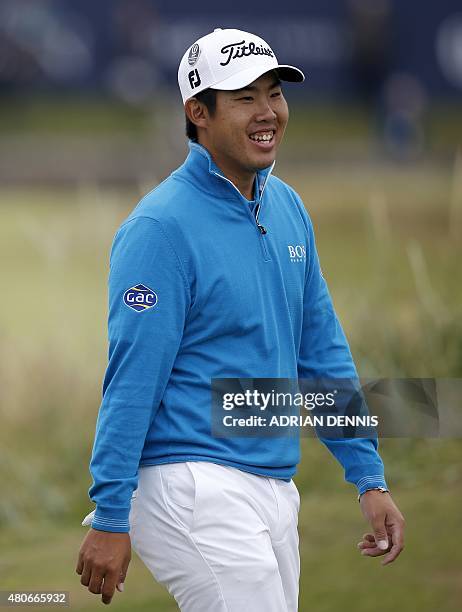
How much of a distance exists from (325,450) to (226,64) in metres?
3.20

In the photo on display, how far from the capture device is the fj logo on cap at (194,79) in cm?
260

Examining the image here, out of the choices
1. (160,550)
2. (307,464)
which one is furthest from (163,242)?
(307,464)

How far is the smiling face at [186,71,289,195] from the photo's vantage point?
256cm

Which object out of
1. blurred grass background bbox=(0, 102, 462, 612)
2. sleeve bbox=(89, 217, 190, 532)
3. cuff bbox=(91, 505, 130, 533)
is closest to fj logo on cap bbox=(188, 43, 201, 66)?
sleeve bbox=(89, 217, 190, 532)

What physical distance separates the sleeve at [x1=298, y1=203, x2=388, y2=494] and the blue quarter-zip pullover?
0.37ft

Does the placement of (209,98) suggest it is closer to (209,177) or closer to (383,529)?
(209,177)

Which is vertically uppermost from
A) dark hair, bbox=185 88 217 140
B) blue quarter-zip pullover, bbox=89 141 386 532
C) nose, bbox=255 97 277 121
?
dark hair, bbox=185 88 217 140

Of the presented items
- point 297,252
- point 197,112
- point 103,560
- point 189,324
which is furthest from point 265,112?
point 103,560

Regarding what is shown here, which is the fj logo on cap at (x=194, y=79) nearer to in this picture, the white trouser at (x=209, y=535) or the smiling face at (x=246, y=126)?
the smiling face at (x=246, y=126)

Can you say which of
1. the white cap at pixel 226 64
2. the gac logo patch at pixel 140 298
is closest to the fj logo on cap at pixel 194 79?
the white cap at pixel 226 64

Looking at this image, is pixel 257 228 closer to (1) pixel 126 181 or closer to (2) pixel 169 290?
(2) pixel 169 290

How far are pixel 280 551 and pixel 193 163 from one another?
0.82m

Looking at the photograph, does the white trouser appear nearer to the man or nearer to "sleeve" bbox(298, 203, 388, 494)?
the man

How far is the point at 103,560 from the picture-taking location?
2.37m
